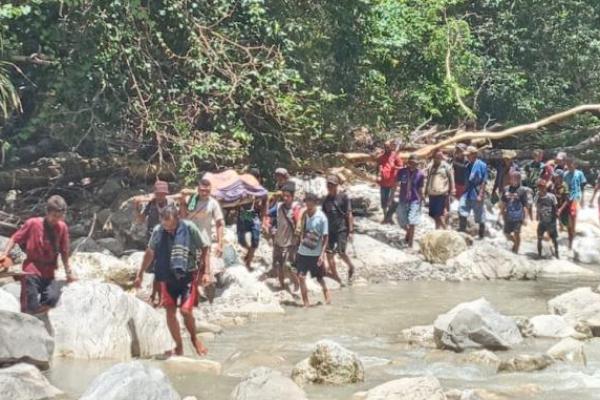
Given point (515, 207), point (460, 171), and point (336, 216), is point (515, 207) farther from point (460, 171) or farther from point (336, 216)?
point (336, 216)

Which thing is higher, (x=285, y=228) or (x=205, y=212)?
(x=205, y=212)

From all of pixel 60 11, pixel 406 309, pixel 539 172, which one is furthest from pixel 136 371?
pixel 539 172

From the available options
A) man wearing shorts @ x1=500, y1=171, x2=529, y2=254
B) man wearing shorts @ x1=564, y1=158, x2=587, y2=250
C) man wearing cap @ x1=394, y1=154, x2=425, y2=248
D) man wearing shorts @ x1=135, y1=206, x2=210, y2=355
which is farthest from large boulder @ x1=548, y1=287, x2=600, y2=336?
man wearing shorts @ x1=564, y1=158, x2=587, y2=250

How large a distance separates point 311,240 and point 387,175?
193 inches

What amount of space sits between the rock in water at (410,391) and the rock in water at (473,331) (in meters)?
2.22

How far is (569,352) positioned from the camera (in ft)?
29.8

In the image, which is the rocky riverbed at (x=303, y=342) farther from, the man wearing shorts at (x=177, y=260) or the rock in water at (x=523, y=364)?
the man wearing shorts at (x=177, y=260)

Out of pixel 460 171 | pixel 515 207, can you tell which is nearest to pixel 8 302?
pixel 515 207

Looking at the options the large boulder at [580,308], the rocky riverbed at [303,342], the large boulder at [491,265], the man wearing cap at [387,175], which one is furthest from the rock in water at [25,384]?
the man wearing cap at [387,175]

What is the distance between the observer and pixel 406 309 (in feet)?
40.2

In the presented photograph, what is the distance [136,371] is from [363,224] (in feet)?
33.1

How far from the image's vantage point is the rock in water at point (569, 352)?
897 centimetres

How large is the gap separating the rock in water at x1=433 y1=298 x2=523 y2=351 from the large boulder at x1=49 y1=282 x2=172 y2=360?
2.59 meters

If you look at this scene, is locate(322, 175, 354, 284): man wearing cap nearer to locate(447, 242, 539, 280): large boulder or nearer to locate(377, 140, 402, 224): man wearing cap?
locate(447, 242, 539, 280): large boulder
